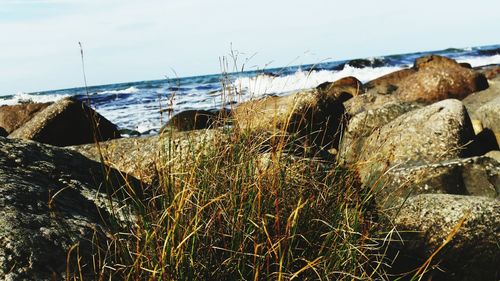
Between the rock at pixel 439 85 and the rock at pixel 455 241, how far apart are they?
8.30 m

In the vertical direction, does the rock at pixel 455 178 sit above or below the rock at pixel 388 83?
below

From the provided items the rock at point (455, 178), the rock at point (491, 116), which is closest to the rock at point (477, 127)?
the rock at point (491, 116)

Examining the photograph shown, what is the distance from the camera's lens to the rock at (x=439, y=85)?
38.5 feet

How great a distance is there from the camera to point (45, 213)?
9.01ft

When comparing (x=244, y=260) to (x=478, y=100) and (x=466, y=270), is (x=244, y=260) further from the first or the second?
(x=478, y=100)

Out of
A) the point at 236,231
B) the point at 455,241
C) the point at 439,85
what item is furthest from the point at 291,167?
the point at 439,85

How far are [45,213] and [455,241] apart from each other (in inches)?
106

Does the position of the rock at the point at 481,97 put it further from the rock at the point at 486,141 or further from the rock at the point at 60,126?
the rock at the point at 60,126

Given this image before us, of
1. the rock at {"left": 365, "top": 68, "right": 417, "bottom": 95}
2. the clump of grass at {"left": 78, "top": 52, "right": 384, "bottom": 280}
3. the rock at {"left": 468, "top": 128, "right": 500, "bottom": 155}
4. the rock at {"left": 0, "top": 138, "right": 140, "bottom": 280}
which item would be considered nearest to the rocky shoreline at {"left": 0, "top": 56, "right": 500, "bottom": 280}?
the rock at {"left": 0, "top": 138, "right": 140, "bottom": 280}

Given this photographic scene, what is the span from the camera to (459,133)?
635 centimetres

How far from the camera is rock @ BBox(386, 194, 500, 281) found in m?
3.69

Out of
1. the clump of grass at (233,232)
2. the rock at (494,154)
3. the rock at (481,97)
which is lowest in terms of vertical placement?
the rock at (494,154)

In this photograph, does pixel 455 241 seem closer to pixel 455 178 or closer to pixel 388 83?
pixel 455 178

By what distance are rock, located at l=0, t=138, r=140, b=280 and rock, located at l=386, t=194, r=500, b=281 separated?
6.51ft
